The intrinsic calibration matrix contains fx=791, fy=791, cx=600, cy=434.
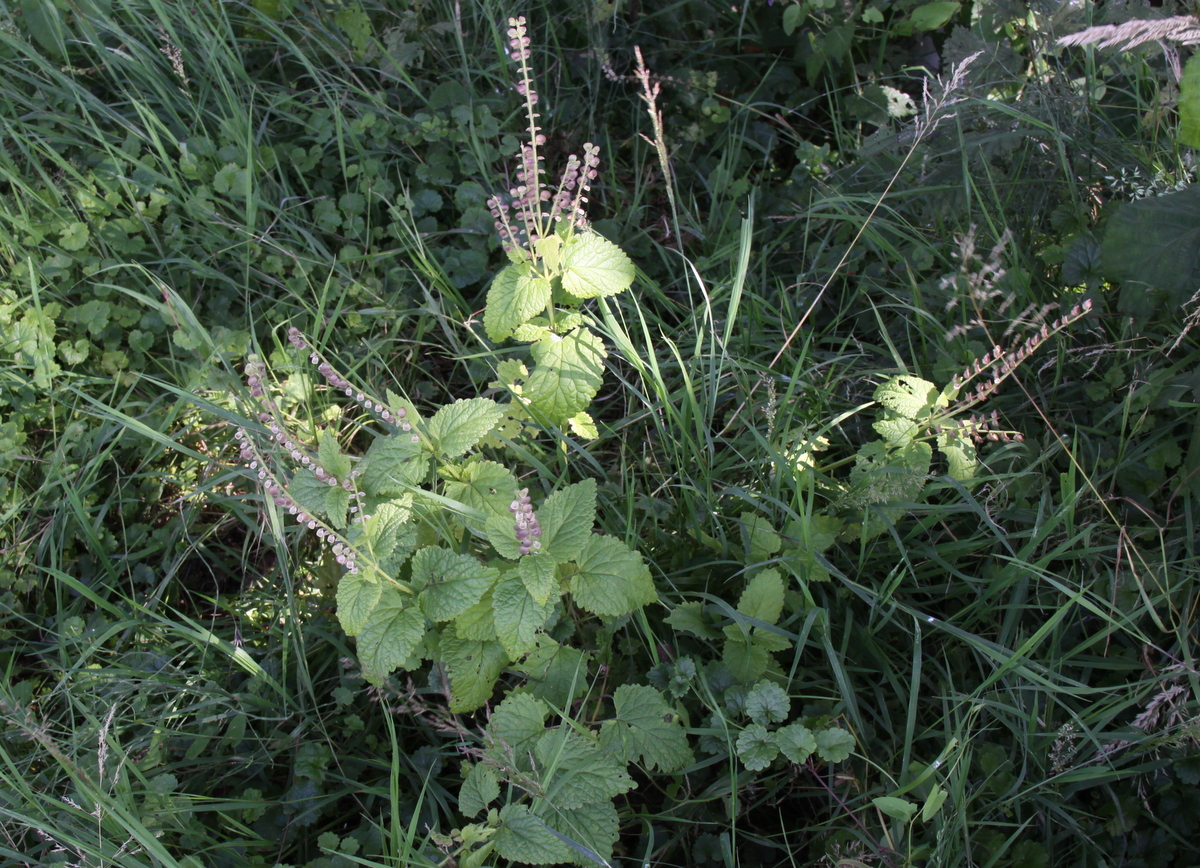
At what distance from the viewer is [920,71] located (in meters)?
3.15

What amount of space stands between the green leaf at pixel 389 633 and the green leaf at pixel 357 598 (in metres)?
0.02

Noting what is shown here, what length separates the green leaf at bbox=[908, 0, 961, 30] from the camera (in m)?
2.82

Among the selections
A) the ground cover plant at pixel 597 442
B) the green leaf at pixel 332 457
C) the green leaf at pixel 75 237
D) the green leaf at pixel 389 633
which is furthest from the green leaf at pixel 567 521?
the green leaf at pixel 75 237

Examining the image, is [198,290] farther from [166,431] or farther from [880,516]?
[880,516]

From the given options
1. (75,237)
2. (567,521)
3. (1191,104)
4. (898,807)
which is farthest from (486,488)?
(75,237)

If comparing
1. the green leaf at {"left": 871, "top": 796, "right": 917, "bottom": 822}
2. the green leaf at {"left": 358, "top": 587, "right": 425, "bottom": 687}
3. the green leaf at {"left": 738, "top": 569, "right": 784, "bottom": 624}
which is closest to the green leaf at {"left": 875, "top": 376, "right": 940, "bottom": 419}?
the green leaf at {"left": 738, "top": 569, "right": 784, "bottom": 624}

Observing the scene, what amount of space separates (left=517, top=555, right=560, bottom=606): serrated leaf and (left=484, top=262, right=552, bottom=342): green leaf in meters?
0.69

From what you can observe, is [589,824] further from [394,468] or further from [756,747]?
[394,468]

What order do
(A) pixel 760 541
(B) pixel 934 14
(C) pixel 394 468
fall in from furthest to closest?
(B) pixel 934 14, (A) pixel 760 541, (C) pixel 394 468

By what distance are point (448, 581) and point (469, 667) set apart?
25cm

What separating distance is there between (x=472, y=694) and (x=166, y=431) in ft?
5.00

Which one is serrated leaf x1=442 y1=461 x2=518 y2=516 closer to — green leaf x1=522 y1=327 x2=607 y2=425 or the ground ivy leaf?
green leaf x1=522 y1=327 x2=607 y2=425

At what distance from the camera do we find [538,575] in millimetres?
1625

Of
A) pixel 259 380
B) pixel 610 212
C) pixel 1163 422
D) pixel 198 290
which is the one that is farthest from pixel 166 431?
pixel 1163 422
